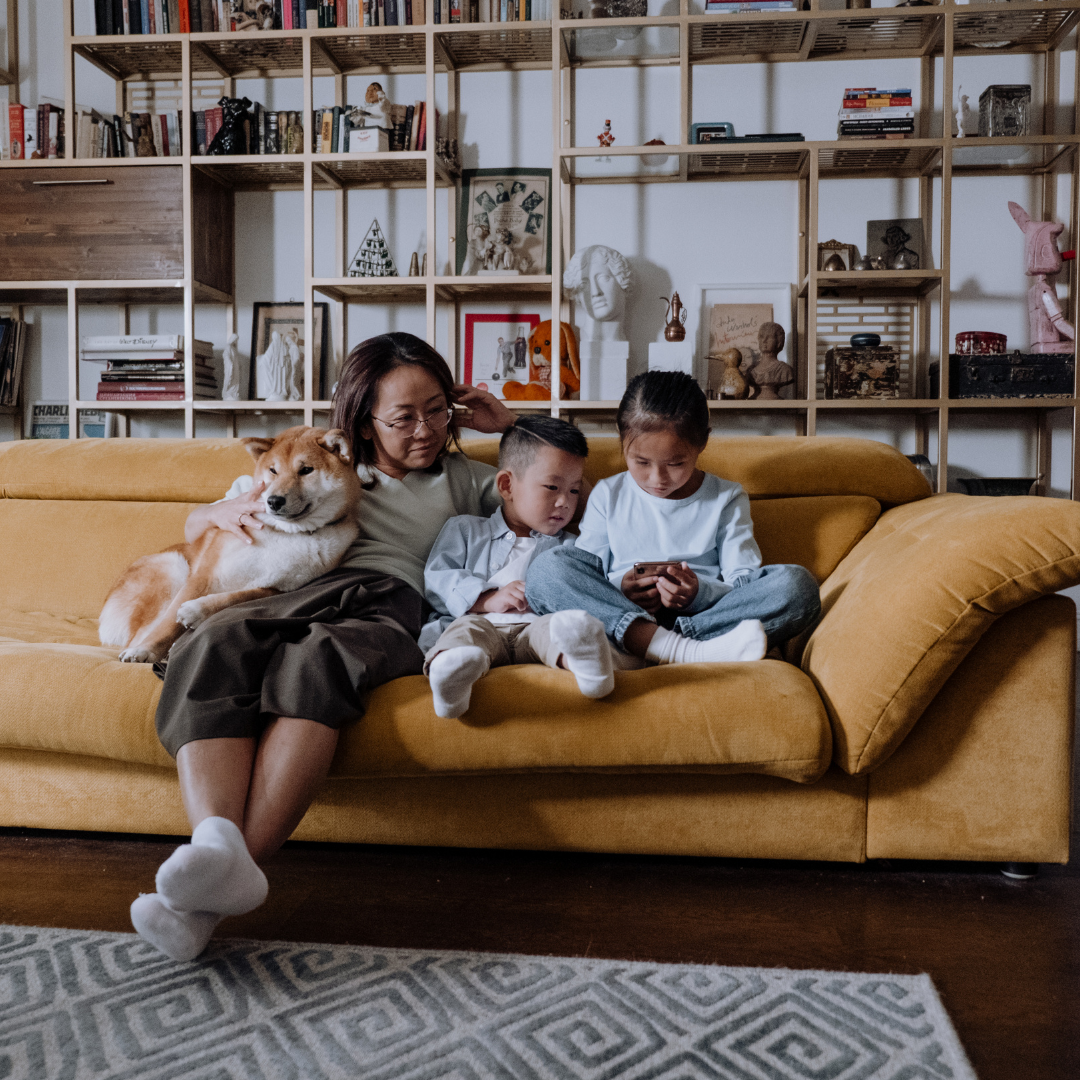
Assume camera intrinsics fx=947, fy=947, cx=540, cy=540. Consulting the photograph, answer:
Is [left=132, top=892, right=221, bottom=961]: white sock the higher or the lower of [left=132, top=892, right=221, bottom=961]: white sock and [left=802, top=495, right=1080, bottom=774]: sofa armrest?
the lower

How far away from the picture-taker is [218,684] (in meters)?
1.28

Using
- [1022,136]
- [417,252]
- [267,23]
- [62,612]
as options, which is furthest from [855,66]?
[62,612]

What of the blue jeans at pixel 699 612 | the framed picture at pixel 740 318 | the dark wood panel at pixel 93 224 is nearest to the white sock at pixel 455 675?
the blue jeans at pixel 699 612

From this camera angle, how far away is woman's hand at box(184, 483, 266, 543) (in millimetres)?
1626

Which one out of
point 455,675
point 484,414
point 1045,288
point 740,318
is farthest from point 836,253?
point 455,675

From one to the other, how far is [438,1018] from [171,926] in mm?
319

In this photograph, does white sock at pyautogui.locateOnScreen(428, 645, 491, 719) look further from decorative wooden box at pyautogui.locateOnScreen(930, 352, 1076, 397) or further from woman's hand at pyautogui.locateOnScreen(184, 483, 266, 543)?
decorative wooden box at pyautogui.locateOnScreen(930, 352, 1076, 397)

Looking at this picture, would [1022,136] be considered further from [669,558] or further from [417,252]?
[669,558]

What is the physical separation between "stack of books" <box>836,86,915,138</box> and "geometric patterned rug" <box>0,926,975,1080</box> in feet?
9.84

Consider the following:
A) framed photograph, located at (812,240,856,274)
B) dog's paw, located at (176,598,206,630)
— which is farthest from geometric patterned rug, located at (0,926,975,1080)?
framed photograph, located at (812,240,856,274)

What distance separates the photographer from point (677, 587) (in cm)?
153

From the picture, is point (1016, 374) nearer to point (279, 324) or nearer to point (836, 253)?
point (836, 253)

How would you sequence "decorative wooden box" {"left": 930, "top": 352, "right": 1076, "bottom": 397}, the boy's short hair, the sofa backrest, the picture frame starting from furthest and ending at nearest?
1. the picture frame
2. "decorative wooden box" {"left": 930, "top": 352, "right": 1076, "bottom": 397}
3. the sofa backrest
4. the boy's short hair

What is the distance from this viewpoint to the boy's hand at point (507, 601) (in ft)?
5.31
